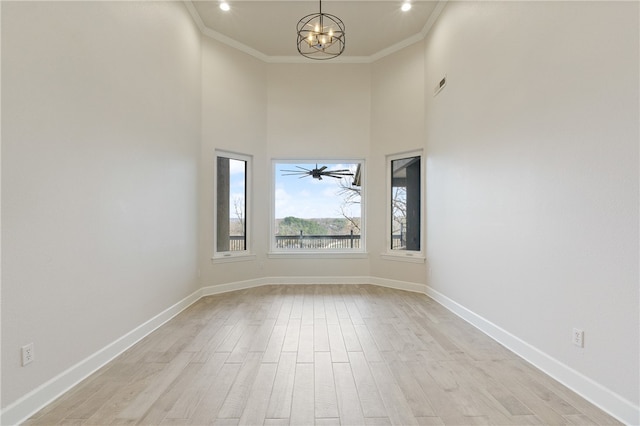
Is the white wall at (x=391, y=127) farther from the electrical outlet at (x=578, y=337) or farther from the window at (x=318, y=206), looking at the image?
the electrical outlet at (x=578, y=337)

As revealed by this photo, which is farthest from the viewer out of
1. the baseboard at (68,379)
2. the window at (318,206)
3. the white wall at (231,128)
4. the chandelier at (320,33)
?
the window at (318,206)

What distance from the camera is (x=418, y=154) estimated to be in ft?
16.8

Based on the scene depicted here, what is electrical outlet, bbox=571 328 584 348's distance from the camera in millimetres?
2150

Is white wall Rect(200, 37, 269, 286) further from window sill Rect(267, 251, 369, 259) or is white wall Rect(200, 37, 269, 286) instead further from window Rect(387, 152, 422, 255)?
window Rect(387, 152, 422, 255)

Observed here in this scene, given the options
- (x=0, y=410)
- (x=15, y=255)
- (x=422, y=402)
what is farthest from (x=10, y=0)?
(x=422, y=402)

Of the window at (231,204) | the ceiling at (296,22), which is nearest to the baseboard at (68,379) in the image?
the window at (231,204)

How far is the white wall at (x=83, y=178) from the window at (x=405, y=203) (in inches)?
130

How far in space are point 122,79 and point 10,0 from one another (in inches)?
40.7

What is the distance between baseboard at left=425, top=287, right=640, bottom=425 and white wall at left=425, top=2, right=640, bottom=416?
0.04m

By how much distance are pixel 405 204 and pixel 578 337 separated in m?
3.36

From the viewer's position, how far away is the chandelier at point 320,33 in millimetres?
3639

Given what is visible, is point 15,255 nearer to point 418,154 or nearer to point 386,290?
point 386,290

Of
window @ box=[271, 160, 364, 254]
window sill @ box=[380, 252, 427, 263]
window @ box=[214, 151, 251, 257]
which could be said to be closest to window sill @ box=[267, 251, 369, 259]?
window @ box=[271, 160, 364, 254]

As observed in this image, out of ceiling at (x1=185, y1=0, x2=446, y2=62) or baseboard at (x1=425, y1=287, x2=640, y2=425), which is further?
ceiling at (x1=185, y1=0, x2=446, y2=62)
